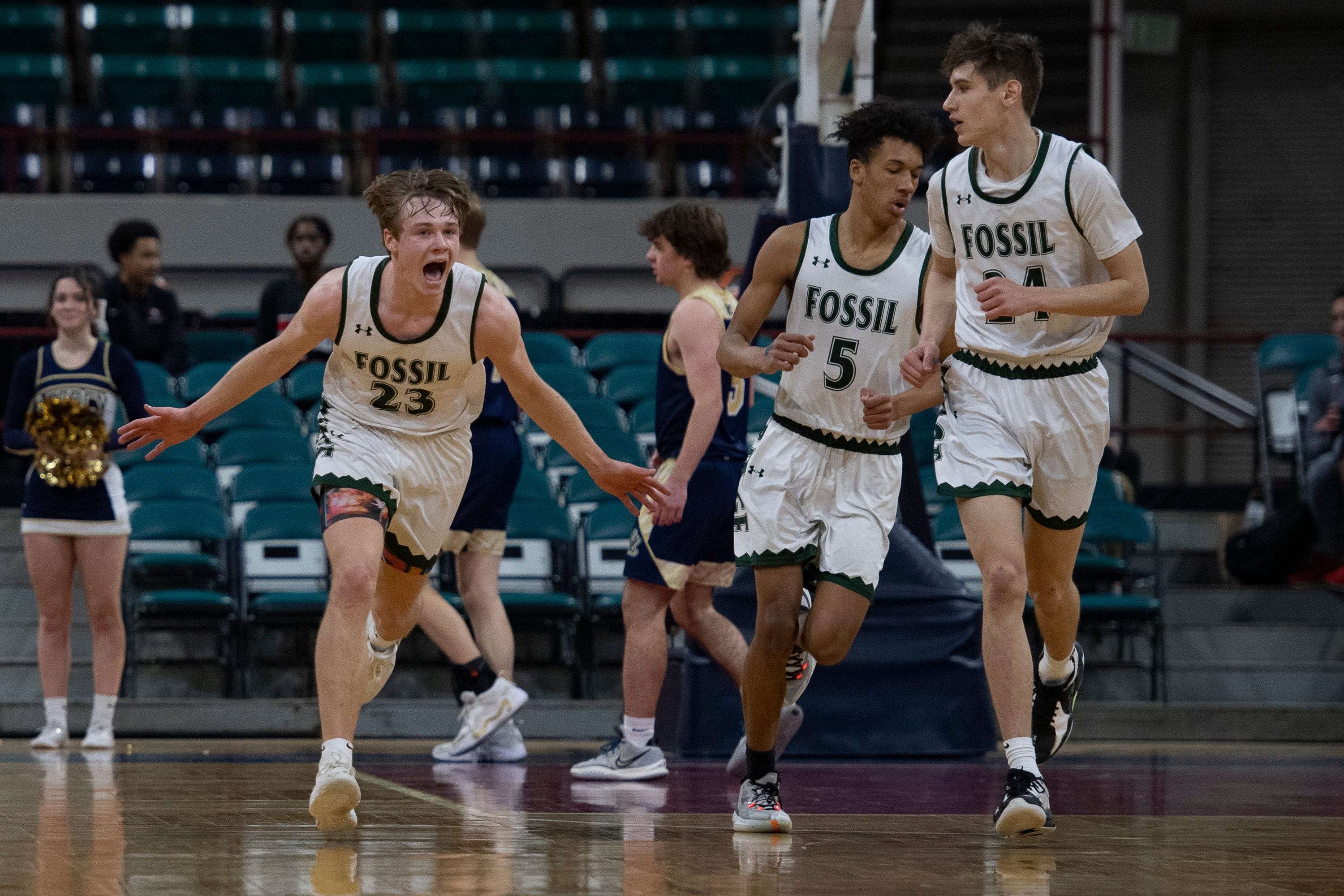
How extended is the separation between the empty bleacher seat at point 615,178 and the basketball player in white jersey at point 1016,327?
889 cm

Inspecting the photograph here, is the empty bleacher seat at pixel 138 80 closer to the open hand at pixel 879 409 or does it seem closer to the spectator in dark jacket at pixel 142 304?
the spectator in dark jacket at pixel 142 304

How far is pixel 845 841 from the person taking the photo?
450cm

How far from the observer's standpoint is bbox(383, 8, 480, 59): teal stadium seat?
16.0 meters

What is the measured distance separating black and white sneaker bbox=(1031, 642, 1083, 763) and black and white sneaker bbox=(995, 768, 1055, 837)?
927 mm

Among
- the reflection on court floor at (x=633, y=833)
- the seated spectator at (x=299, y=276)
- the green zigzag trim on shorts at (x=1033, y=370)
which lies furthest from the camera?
the seated spectator at (x=299, y=276)

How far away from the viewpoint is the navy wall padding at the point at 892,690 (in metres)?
7.18

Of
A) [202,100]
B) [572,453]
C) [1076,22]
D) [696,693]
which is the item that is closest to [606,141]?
[202,100]

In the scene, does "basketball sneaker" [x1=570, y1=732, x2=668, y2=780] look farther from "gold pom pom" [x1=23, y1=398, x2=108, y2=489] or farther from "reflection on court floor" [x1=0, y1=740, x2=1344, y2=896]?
"gold pom pom" [x1=23, y1=398, x2=108, y2=489]

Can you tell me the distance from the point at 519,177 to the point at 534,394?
9398mm

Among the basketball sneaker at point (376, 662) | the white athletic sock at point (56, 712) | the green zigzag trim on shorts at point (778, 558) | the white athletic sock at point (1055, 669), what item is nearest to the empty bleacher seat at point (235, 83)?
the white athletic sock at point (56, 712)

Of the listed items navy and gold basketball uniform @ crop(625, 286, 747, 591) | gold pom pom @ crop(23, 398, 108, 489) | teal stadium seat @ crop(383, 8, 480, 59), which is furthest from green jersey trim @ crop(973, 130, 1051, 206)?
teal stadium seat @ crop(383, 8, 480, 59)

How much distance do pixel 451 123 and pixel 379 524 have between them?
10173mm

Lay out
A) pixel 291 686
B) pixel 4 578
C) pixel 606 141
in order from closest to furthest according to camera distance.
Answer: pixel 291 686
pixel 4 578
pixel 606 141

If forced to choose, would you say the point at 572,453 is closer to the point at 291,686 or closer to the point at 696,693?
the point at 696,693
